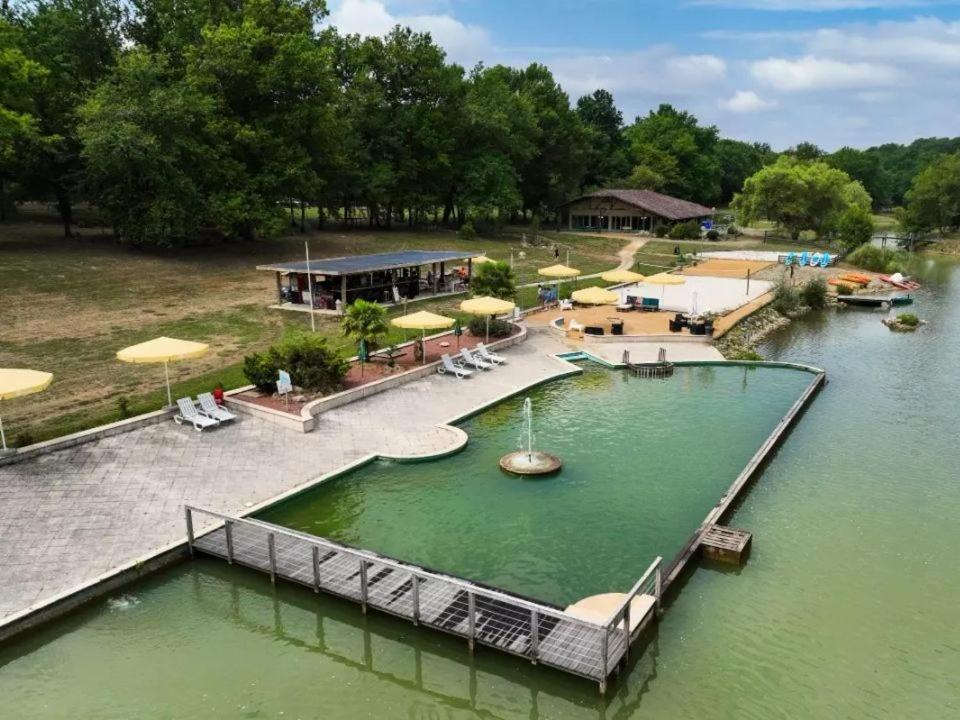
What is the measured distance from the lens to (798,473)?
16.6 m

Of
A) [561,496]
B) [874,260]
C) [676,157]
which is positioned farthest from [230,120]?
[676,157]

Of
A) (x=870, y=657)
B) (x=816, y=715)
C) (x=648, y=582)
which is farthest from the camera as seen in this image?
(x=648, y=582)

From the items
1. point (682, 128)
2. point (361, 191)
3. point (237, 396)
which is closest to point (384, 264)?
point (237, 396)

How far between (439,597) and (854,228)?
5951 centimetres

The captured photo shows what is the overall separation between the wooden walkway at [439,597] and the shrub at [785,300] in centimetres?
2950

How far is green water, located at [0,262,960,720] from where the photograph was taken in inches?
366

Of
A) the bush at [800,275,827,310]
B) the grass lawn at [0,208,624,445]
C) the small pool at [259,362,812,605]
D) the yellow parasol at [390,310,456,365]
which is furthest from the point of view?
the bush at [800,275,827,310]

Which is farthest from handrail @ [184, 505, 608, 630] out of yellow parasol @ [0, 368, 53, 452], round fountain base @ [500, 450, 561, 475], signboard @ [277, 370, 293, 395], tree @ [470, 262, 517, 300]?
tree @ [470, 262, 517, 300]

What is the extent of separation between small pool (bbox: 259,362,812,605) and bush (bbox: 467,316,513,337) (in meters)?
6.74

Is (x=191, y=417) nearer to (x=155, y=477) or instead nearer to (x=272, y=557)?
(x=155, y=477)

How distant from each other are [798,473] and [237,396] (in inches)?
580

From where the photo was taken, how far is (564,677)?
384 inches

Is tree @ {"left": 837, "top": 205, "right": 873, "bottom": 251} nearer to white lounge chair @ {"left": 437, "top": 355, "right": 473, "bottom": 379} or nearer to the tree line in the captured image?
the tree line

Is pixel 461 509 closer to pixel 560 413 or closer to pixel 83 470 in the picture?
pixel 560 413
